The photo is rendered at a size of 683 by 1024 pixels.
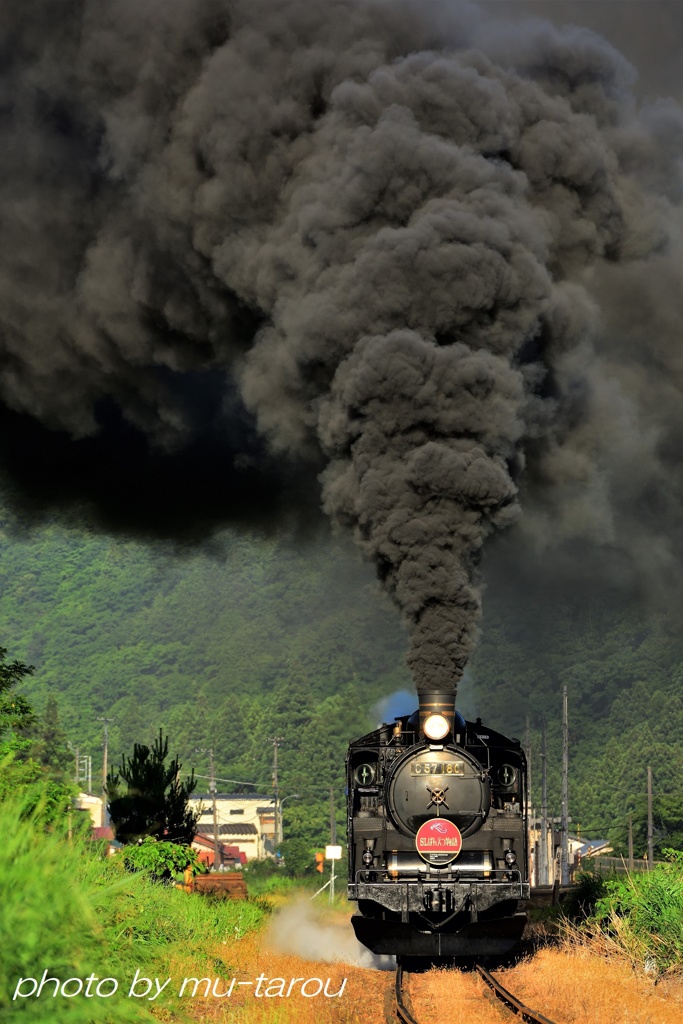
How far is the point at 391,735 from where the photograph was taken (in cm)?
1648

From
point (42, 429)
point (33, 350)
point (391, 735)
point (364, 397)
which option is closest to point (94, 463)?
point (42, 429)

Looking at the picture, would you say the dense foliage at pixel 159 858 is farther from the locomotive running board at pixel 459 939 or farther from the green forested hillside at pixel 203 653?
the green forested hillside at pixel 203 653

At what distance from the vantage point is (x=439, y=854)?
1492cm

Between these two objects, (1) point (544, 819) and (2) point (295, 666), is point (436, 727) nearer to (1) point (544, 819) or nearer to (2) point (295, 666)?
(1) point (544, 819)

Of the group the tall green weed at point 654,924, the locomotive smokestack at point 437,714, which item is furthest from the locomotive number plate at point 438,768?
the tall green weed at point 654,924

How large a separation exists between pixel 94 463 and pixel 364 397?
8.68 m

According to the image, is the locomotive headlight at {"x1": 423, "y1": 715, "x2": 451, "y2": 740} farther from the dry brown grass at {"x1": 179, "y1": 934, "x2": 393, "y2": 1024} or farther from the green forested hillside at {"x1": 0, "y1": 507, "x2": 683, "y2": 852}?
the green forested hillside at {"x1": 0, "y1": 507, "x2": 683, "y2": 852}

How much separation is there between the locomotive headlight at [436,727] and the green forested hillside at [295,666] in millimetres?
52611

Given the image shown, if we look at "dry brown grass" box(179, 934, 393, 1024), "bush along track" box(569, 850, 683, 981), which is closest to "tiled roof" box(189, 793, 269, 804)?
"dry brown grass" box(179, 934, 393, 1024)

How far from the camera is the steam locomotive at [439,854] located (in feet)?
48.5

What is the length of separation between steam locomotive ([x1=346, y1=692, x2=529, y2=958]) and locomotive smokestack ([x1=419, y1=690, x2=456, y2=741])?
0.01 metres

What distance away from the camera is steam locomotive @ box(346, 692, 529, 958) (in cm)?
1480

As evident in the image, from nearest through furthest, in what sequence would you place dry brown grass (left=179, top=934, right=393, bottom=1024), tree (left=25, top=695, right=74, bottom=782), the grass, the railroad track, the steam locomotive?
the grass, dry brown grass (left=179, top=934, right=393, bottom=1024), the railroad track, the steam locomotive, tree (left=25, top=695, right=74, bottom=782)

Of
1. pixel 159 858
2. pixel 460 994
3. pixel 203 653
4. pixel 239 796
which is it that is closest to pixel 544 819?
pixel 159 858
